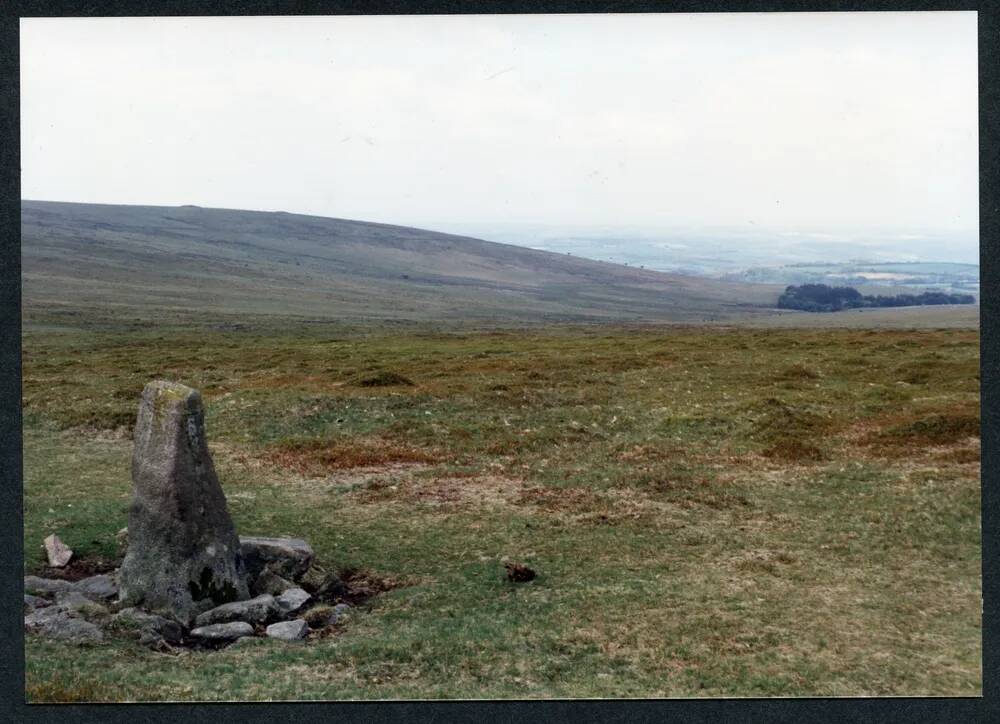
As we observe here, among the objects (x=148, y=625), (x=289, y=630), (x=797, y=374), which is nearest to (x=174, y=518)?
(x=148, y=625)

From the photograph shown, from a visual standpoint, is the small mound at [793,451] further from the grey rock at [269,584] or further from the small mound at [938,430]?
the grey rock at [269,584]

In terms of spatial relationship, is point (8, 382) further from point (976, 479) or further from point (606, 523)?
point (976, 479)

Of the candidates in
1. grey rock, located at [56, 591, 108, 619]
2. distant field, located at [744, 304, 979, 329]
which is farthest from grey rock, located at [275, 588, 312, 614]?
distant field, located at [744, 304, 979, 329]

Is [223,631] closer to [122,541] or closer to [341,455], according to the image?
[122,541]

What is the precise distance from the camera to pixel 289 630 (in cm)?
1438

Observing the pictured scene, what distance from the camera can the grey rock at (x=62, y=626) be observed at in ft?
44.9

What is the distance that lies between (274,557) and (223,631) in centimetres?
247

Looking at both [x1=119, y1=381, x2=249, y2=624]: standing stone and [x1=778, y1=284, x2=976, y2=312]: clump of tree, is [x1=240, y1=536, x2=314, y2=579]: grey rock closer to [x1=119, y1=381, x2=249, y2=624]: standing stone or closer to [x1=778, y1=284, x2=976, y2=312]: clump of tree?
[x1=119, y1=381, x2=249, y2=624]: standing stone

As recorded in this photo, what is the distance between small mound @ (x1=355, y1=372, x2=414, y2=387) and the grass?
2.93ft

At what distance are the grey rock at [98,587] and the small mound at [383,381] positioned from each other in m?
25.1

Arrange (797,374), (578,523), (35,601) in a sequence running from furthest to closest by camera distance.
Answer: (797,374), (578,523), (35,601)

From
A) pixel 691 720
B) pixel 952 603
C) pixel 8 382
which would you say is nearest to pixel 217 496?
pixel 8 382

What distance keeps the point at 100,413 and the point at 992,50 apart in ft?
100

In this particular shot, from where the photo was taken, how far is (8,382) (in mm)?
15773
